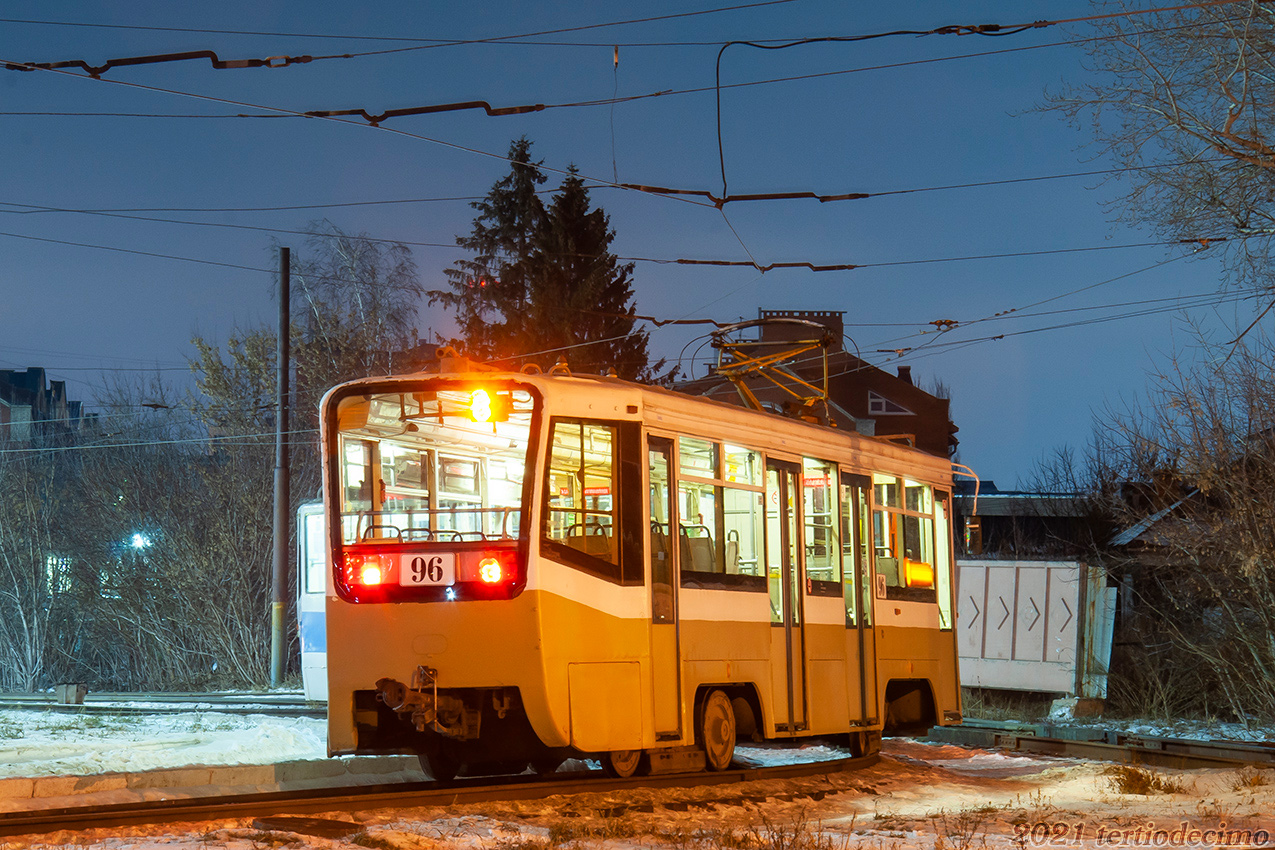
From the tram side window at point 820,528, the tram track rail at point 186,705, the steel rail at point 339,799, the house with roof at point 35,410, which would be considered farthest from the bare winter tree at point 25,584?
the tram side window at point 820,528

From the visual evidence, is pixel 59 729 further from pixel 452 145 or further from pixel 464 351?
pixel 464 351

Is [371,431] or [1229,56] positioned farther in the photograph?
[1229,56]

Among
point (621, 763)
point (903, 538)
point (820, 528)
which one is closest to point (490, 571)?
point (621, 763)

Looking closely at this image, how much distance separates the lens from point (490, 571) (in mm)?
8844

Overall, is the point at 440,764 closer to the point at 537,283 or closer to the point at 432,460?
the point at 432,460

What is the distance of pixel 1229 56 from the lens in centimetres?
1222

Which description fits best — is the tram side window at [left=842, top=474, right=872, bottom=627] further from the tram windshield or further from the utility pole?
the utility pole

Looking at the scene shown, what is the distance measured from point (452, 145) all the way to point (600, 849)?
28.9 ft

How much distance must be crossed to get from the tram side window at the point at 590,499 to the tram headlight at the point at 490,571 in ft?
1.18

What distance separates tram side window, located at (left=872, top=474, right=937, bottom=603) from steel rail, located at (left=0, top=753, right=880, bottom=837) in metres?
2.82

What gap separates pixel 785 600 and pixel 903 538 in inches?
109

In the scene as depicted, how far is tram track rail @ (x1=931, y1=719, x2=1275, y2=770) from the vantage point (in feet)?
42.8

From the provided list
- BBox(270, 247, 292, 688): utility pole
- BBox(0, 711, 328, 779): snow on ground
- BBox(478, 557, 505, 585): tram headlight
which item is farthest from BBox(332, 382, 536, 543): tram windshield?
BBox(270, 247, 292, 688): utility pole

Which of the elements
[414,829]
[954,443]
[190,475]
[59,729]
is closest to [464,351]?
[190,475]
